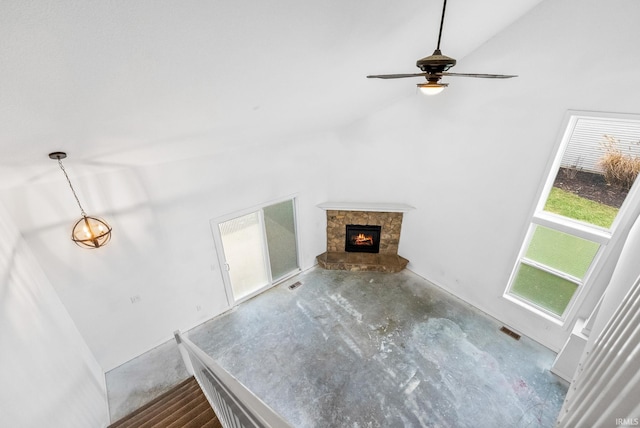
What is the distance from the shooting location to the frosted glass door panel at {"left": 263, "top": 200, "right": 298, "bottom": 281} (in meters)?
5.70

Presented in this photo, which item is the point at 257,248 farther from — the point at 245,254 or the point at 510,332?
the point at 510,332

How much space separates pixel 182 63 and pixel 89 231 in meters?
2.71

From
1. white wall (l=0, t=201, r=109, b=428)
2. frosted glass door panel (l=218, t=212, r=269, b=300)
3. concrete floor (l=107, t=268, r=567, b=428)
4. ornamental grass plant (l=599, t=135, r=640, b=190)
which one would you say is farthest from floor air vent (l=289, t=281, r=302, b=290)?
ornamental grass plant (l=599, t=135, r=640, b=190)

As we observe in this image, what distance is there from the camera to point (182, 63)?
182 cm

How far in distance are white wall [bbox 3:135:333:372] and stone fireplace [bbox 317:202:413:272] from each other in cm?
147

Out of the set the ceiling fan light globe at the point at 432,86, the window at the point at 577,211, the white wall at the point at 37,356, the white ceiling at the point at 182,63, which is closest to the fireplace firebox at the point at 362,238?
the window at the point at 577,211

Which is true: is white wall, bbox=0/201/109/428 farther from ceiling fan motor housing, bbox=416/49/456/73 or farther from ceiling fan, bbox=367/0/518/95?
ceiling fan motor housing, bbox=416/49/456/73

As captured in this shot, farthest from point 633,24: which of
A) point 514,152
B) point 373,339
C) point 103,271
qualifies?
point 103,271

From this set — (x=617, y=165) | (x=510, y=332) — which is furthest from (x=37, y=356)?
(x=617, y=165)

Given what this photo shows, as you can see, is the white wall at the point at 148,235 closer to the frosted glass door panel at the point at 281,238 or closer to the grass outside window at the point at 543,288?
the frosted glass door panel at the point at 281,238

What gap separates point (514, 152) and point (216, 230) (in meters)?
5.06

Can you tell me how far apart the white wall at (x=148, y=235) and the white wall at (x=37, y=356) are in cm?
27

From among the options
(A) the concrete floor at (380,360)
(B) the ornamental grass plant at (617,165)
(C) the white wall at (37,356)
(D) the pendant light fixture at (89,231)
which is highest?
(B) the ornamental grass plant at (617,165)

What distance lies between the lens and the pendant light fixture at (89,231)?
10.9 feet
